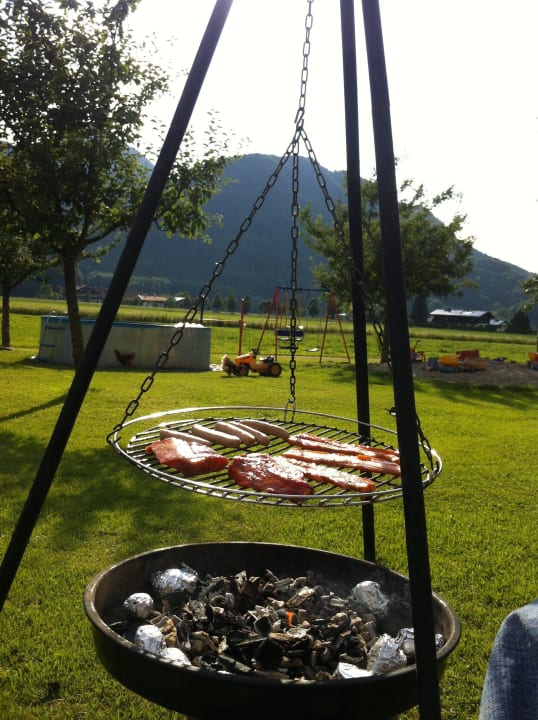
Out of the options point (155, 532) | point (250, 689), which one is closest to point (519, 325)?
point (155, 532)

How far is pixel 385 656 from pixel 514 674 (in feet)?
2.97

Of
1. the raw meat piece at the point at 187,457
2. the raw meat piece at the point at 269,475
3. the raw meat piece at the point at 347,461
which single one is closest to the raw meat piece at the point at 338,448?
the raw meat piece at the point at 347,461

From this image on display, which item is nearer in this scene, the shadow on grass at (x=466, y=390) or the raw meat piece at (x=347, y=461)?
the raw meat piece at (x=347, y=461)

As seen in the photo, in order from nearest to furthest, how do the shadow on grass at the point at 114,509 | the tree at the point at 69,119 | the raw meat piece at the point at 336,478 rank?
the raw meat piece at the point at 336,478
the shadow on grass at the point at 114,509
the tree at the point at 69,119

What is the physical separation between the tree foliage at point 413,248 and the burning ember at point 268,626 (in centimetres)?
1728

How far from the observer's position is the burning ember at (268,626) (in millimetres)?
2375

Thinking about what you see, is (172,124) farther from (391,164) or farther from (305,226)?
(305,226)

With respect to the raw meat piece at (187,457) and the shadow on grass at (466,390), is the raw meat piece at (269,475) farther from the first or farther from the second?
the shadow on grass at (466,390)

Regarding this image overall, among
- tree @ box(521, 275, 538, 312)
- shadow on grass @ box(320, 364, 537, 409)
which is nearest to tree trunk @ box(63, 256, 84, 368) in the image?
shadow on grass @ box(320, 364, 537, 409)

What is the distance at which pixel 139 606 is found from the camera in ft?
8.66

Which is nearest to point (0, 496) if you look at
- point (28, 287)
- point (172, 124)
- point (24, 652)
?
point (24, 652)

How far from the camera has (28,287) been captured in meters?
130

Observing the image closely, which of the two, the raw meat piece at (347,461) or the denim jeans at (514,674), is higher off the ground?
the raw meat piece at (347,461)

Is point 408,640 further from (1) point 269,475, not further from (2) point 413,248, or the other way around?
(2) point 413,248
